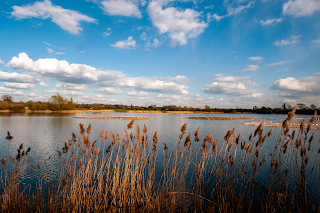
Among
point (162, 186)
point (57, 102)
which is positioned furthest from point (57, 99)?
point (162, 186)

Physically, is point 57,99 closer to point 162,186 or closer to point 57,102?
point 57,102

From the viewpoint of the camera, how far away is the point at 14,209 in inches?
190

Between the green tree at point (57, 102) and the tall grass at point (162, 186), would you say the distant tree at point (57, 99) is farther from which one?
the tall grass at point (162, 186)

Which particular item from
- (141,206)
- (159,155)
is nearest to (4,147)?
(159,155)

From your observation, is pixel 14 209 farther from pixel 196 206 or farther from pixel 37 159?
pixel 37 159

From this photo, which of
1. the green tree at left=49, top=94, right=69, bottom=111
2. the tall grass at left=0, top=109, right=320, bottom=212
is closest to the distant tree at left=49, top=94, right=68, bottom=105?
the green tree at left=49, top=94, right=69, bottom=111

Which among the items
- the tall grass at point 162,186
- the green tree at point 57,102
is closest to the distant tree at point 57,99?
the green tree at point 57,102

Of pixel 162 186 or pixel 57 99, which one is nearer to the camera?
pixel 162 186

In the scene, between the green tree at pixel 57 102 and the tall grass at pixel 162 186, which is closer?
the tall grass at pixel 162 186

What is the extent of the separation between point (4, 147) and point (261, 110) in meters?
135

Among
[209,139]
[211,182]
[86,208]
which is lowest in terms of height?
[211,182]

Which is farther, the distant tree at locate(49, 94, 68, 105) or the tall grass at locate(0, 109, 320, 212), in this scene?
the distant tree at locate(49, 94, 68, 105)

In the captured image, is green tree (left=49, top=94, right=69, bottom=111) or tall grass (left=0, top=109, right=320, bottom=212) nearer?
tall grass (left=0, top=109, right=320, bottom=212)

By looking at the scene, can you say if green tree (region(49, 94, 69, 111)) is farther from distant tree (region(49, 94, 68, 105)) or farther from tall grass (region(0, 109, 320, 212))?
tall grass (region(0, 109, 320, 212))
